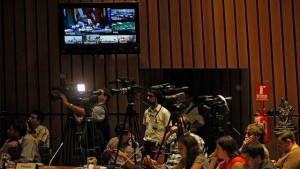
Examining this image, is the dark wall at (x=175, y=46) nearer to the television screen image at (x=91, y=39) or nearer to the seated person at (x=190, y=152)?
the television screen image at (x=91, y=39)

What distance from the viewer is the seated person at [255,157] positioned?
14.7ft

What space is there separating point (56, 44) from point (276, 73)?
3.55m

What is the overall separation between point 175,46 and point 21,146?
333cm

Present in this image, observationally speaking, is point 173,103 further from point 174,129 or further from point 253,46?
point 253,46

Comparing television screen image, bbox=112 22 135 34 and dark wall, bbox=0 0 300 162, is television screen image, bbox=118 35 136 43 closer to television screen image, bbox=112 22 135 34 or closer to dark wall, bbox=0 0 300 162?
television screen image, bbox=112 22 135 34

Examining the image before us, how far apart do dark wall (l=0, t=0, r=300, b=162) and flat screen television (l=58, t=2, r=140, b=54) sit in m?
0.39

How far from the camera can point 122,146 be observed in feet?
22.2

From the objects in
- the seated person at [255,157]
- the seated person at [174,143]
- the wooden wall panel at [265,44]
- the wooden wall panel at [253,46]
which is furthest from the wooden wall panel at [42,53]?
the seated person at [255,157]

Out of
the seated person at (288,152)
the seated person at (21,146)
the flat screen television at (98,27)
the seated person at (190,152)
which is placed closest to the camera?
the seated person at (190,152)

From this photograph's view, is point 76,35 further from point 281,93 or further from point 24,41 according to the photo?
point 281,93

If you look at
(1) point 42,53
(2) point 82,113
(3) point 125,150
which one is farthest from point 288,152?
(1) point 42,53

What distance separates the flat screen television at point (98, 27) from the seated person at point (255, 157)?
152 inches

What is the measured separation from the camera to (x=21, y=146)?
605cm

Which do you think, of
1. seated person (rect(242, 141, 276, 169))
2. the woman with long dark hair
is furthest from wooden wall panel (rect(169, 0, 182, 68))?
seated person (rect(242, 141, 276, 169))
